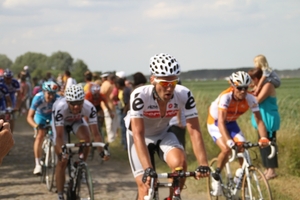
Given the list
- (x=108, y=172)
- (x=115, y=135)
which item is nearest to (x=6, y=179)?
(x=108, y=172)

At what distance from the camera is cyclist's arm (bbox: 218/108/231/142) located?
7882 millimetres

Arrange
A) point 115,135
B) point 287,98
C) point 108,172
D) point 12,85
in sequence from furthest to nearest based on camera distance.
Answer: point 115,135
point 12,85
point 287,98
point 108,172

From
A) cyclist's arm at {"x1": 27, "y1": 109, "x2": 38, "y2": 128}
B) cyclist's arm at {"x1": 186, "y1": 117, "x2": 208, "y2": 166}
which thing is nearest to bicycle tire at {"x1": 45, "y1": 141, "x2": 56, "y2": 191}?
cyclist's arm at {"x1": 27, "y1": 109, "x2": 38, "y2": 128}

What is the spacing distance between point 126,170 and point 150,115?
6408 mm

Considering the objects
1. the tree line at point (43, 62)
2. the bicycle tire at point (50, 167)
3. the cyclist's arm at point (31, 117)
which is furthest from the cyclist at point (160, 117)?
the tree line at point (43, 62)

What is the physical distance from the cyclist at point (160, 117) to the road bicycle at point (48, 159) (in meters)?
4.31

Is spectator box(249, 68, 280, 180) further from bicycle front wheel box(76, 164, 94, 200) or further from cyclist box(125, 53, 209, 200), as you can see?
cyclist box(125, 53, 209, 200)

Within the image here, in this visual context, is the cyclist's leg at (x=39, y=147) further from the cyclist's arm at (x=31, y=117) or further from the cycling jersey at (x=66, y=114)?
the cycling jersey at (x=66, y=114)

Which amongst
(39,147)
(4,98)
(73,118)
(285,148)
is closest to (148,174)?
(73,118)

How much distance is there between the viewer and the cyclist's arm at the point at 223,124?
25.9 feet

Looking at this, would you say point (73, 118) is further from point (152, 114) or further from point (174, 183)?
point (174, 183)

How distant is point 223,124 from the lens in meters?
8.00

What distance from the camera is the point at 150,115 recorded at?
6.21 m

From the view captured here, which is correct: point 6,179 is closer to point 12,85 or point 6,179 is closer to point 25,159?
point 25,159
